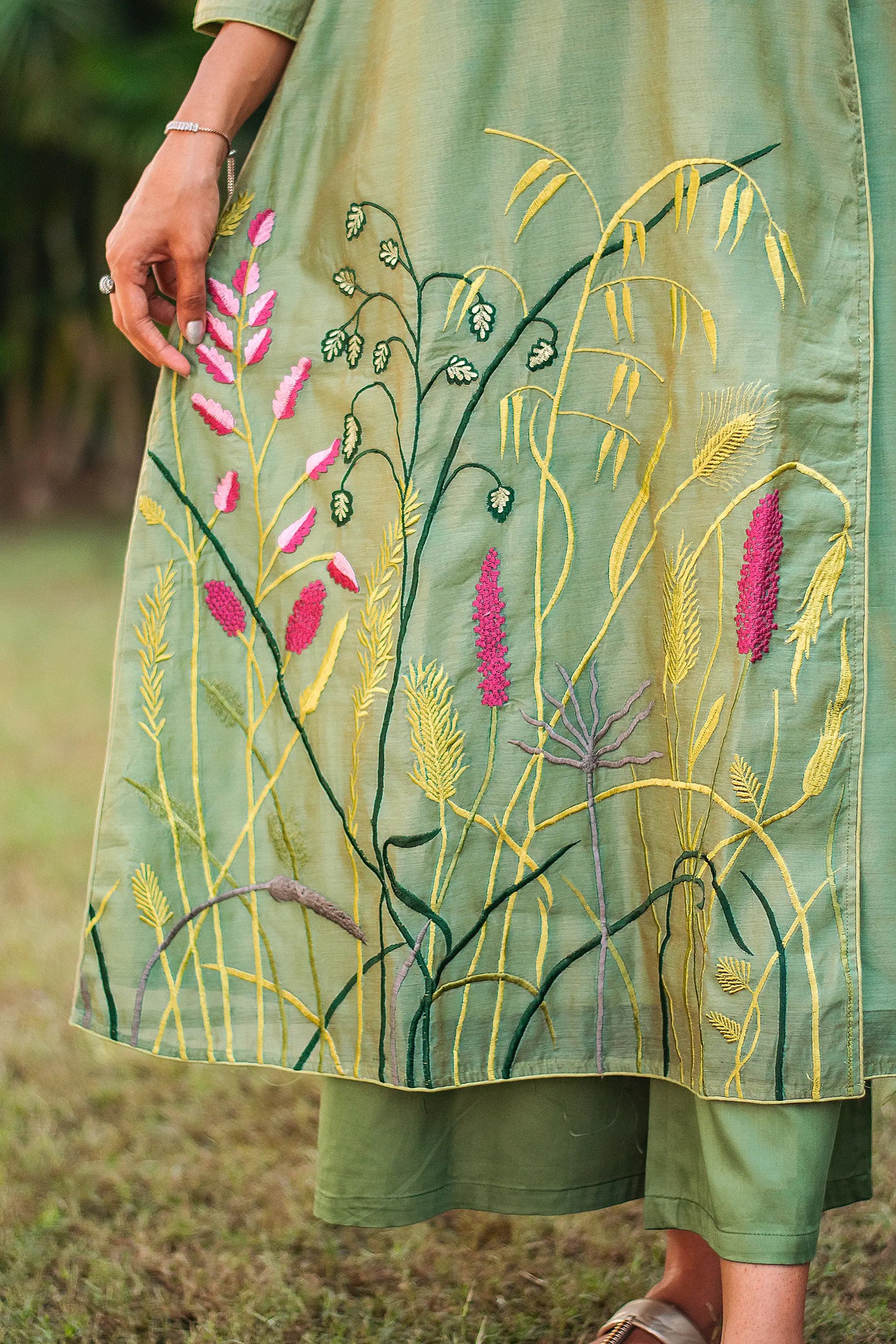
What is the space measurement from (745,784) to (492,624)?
0.73ft

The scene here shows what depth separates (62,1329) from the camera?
1.17 meters

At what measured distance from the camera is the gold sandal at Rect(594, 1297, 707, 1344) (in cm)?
110

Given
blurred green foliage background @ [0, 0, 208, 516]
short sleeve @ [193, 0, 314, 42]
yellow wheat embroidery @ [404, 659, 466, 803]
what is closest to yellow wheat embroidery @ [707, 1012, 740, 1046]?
yellow wheat embroidery @ [404, 659, 466, 803]

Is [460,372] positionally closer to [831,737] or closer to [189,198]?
[189,198]

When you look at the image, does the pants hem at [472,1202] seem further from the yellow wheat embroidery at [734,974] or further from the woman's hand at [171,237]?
the woman's hand at [171,237]

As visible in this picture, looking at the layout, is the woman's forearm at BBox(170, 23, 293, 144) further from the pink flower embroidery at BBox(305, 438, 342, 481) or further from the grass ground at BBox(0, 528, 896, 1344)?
the grass ground at BBox(0, 528, 896, 1344)

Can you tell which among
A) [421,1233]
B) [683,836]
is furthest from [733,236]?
[421,1233]

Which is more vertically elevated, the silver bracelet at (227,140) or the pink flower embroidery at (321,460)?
the silver bracelet at (227,140)

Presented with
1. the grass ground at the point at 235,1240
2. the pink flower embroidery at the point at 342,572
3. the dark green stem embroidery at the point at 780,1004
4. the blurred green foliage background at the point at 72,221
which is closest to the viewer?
the dark green stem embroidery at the point at 780,1004

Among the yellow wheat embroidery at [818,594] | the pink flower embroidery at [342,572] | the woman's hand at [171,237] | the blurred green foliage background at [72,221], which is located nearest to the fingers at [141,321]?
the woman's hand at [171,237]

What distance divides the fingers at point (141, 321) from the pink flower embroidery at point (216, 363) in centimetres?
1

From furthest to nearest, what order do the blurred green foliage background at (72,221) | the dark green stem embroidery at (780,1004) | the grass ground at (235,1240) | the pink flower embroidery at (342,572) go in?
the blurred green foliage background at (72,221), the grass ground at (235,1240), the pink flower embroidery at (342,572), the dark green stem embroidery at (780,1004)

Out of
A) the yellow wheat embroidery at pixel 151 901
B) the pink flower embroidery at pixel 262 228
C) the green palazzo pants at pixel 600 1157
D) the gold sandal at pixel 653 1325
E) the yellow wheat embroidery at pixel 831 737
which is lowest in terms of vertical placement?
the gold sandal at pixel 653 1325

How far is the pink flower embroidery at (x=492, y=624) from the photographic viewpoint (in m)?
0.97
